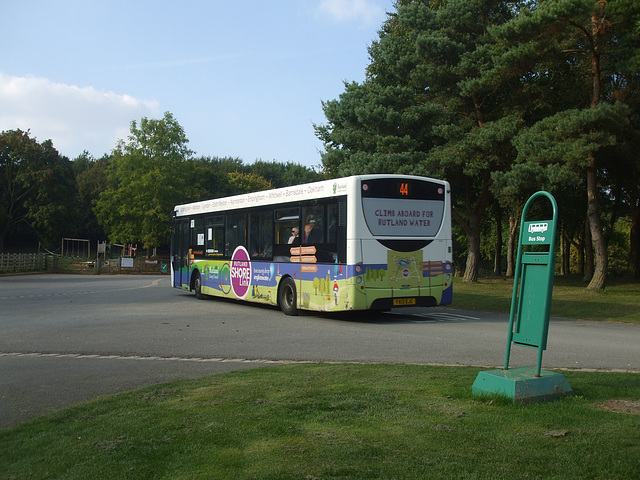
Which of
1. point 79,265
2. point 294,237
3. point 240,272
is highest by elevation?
point 294,237

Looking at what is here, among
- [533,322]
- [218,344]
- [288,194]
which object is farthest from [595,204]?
[533,322]

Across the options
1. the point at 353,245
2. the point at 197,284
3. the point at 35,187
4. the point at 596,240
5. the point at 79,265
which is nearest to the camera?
the point at 353,245

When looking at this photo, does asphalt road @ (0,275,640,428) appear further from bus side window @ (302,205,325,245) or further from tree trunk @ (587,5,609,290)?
tree trunk @ (587,5,609,290)

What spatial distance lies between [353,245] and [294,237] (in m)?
2.48

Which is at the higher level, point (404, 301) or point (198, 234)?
point (198, 234)

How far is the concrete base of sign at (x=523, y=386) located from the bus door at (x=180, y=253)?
733 inches

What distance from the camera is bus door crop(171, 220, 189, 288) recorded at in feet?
78.1

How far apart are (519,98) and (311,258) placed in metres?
17.7

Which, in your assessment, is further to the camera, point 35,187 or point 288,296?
point 35,187

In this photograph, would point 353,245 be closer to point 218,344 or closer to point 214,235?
point 218,344

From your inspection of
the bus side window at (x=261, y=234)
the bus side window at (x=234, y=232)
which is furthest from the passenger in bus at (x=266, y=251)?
the bus side window at (x=234, y=232)

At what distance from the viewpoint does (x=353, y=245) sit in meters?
14.8

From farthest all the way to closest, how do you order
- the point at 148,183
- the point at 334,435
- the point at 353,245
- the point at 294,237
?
the point at 148,183
the point at 294,237
the point at 353,245
the point at 334,435

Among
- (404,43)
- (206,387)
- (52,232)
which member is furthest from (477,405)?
(52,232)
